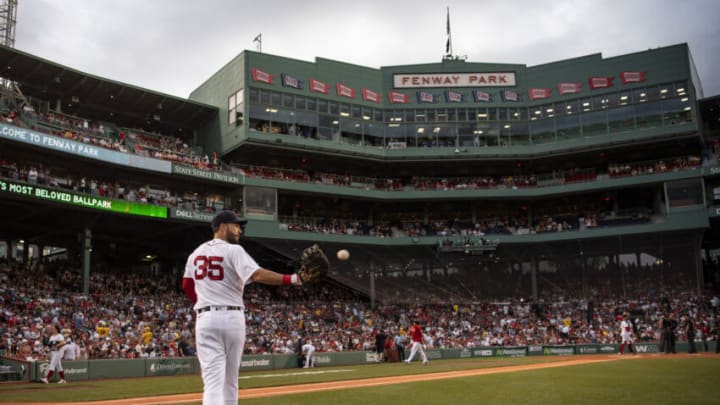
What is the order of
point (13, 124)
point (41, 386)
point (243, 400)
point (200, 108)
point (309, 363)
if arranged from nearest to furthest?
point (243, 400), point (41, 386), point (309, 363), point (13, 124), point (200, 108)

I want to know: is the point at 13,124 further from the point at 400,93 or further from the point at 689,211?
the point at 689,211

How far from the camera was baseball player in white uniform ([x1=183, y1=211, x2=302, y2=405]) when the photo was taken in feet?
18.5

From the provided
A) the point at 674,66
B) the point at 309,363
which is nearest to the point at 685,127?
the point at 674,66

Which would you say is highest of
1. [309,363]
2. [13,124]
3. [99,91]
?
[99,91]

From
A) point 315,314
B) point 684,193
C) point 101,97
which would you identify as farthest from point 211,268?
point 684,193

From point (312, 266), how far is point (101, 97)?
40866 millimetres

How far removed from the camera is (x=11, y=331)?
25094mm

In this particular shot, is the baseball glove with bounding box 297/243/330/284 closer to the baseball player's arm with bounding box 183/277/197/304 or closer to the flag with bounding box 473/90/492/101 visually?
the baseball player's arm with bounding box 183/277/197/304

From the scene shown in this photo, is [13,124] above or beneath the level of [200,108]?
beneath

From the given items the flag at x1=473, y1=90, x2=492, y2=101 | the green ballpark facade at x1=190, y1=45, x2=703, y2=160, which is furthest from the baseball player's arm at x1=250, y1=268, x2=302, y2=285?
the flag at x1=473, y1=90, x2=492, y2=101

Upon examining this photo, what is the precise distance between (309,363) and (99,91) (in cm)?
2509

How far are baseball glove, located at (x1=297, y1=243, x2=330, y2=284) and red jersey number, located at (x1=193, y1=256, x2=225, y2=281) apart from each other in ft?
2.47

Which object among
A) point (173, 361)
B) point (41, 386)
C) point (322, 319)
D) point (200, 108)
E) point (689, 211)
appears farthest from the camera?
point (200, 108)

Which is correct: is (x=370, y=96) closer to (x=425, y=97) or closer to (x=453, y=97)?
(x=425, y=97)
